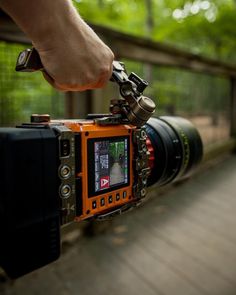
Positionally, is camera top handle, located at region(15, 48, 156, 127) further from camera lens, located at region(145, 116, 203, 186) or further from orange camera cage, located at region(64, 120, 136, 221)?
camera lens, located at region(145, 116, 203, 186)

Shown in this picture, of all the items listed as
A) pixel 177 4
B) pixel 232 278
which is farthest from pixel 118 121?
pixel 177 4

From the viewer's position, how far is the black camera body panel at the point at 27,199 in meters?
0.53

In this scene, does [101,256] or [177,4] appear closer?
[101,256]

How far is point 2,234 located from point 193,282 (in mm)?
1290

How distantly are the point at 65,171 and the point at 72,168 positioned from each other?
2 centimetres

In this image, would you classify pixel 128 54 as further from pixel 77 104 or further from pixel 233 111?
pixel 233 111

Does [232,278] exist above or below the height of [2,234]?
below

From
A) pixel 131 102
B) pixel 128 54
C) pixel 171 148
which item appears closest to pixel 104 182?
pixel 131 102

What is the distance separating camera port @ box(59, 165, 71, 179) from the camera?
0.63 m

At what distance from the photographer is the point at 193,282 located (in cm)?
159

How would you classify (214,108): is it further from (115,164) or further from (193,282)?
(115,164)

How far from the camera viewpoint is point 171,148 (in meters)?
0.96

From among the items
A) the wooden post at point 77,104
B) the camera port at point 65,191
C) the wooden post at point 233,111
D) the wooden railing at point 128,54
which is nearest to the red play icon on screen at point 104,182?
the camera port at point 65,191

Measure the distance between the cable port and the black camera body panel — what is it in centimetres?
3
